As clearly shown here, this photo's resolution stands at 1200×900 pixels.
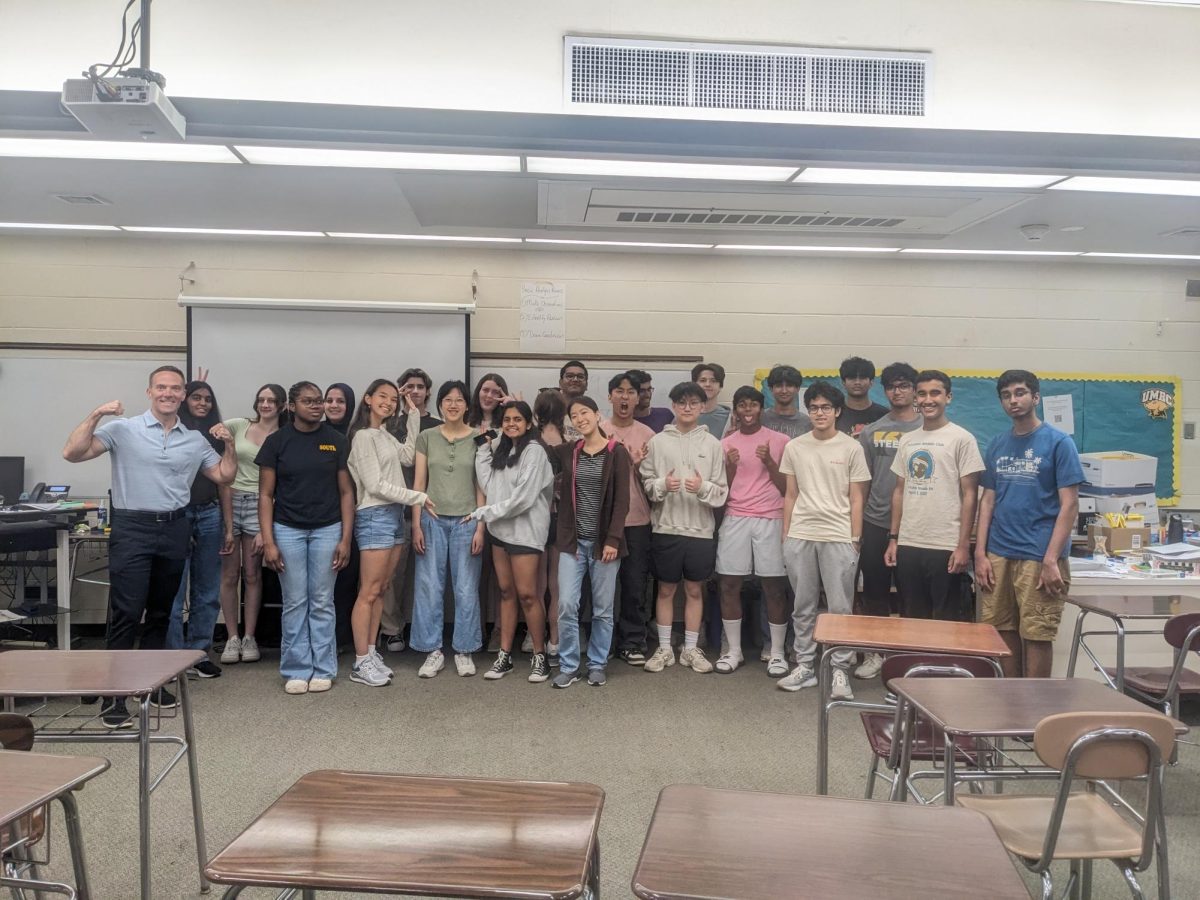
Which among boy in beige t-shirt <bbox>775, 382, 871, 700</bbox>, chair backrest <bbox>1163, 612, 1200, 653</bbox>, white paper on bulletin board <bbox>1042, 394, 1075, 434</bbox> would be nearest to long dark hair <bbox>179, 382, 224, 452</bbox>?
boy in beige t-shirt <bbox>775, 382, 871, 700</bbox>

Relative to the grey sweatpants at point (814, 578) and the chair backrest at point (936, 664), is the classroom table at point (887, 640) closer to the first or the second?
→ the chair backrest at point (936, 664)

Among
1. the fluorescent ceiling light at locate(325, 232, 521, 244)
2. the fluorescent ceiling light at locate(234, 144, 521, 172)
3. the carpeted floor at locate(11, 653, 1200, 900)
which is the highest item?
the fluorescent ceiling light at locate(325, 232, 521, 244)

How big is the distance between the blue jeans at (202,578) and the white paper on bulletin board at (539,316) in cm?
235

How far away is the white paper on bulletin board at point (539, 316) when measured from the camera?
594 cm

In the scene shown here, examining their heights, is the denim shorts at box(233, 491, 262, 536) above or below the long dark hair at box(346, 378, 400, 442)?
below

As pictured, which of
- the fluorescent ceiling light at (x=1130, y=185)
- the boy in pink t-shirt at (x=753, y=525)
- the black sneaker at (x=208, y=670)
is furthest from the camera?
the boy in pink t-shirt at (x=753, y=525)

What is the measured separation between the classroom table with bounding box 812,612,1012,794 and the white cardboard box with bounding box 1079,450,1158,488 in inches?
113

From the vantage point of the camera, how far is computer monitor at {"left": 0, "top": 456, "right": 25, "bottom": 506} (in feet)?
17.5

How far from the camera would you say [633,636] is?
4.88m

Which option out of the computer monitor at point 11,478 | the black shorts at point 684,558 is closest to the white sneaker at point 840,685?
the black shorts at point 684,558

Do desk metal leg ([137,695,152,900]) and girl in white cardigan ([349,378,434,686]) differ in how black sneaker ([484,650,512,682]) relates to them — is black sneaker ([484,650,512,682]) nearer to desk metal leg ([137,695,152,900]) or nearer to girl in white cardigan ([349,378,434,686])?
girl in white cardigan ([349,378,434,686])

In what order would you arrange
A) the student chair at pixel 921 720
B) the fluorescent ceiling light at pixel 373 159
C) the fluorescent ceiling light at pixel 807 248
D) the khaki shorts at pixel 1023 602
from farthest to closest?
the fluorescent ceiling light at pixel 807 248 < the khaki shorts at pixel 1023 602 < the fluorescent ceiling light at pixel 373 159 < the student chair at pixel 921 720

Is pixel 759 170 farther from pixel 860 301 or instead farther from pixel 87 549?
pixel 87 549

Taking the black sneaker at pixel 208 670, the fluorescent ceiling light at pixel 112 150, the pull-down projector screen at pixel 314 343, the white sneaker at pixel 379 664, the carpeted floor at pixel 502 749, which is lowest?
the carpeted floor at pixel 502 749
